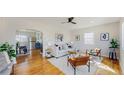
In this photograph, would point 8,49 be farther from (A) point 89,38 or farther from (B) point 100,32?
(B) point 100,32

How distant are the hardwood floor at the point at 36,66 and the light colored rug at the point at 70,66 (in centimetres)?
9

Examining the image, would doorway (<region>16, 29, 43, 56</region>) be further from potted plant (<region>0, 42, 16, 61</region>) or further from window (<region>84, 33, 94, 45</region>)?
window (<region>84, 33, 94, 45</region>)

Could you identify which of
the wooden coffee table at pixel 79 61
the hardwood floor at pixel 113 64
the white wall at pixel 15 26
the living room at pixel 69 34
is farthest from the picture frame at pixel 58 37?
the hardwood floor at pixel 113 64

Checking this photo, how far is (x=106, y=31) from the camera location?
2.01 meters

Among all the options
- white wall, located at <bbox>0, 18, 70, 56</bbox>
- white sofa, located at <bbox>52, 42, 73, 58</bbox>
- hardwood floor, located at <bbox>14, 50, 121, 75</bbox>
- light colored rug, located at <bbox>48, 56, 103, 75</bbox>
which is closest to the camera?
white wall, located at <bbox>0, 18, 70, 56</bbox>

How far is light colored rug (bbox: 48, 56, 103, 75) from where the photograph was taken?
207 cm

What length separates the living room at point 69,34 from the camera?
73.5 inches

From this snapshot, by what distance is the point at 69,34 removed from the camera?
2.15 meters

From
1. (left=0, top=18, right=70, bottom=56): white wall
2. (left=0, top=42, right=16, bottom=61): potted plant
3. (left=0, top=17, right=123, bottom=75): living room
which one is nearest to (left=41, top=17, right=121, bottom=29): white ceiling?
(left=0, top=17, right=123, bottom=75): living room

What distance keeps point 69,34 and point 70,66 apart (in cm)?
70

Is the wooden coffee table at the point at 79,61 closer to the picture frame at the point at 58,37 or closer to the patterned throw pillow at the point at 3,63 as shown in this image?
the picture frame at the point at 58,37

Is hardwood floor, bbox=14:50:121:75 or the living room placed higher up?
the living room

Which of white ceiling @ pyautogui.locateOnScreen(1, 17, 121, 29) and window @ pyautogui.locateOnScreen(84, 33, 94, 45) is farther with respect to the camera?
window @ pyautogui.locateOnScreen(84, 33, 94, 45)
